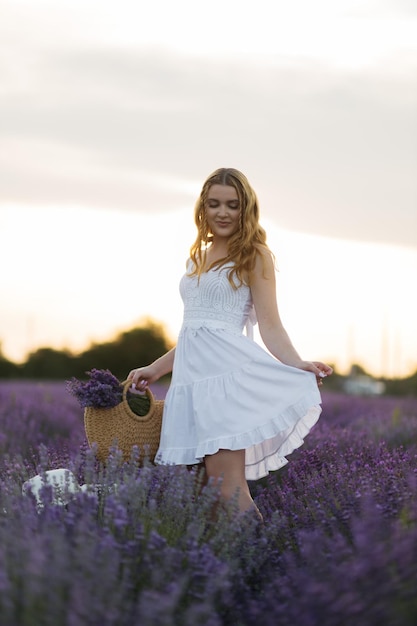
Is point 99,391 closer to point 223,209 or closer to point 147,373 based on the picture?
point 147,373

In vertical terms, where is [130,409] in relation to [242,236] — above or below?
below

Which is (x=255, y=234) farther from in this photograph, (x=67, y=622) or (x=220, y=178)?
(x=67, y=622)

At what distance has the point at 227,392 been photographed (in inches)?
145

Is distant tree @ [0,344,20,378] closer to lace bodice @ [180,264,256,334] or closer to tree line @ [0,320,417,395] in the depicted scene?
tree line @ [0,320,417,395]

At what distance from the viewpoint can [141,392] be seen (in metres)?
4.02

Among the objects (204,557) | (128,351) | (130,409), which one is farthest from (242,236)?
(128,351)

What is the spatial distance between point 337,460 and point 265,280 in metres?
1.02

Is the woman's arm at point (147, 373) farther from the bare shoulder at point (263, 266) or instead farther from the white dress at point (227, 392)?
the bare shoulder at point (263, 266)

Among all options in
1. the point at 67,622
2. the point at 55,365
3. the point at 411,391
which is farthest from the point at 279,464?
the point at 55,365

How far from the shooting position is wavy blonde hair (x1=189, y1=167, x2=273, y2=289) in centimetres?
383

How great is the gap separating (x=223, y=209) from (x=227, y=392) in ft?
2.52

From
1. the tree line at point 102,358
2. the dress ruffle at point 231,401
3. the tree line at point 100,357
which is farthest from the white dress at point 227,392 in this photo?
the tree line at point 100,357

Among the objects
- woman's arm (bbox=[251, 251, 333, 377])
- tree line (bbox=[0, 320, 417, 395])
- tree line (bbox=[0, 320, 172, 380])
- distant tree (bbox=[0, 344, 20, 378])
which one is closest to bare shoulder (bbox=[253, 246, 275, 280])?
woman's arm (bbox=[251, 251, 333, 377])

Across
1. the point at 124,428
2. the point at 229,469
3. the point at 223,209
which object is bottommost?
the point at 229,469
